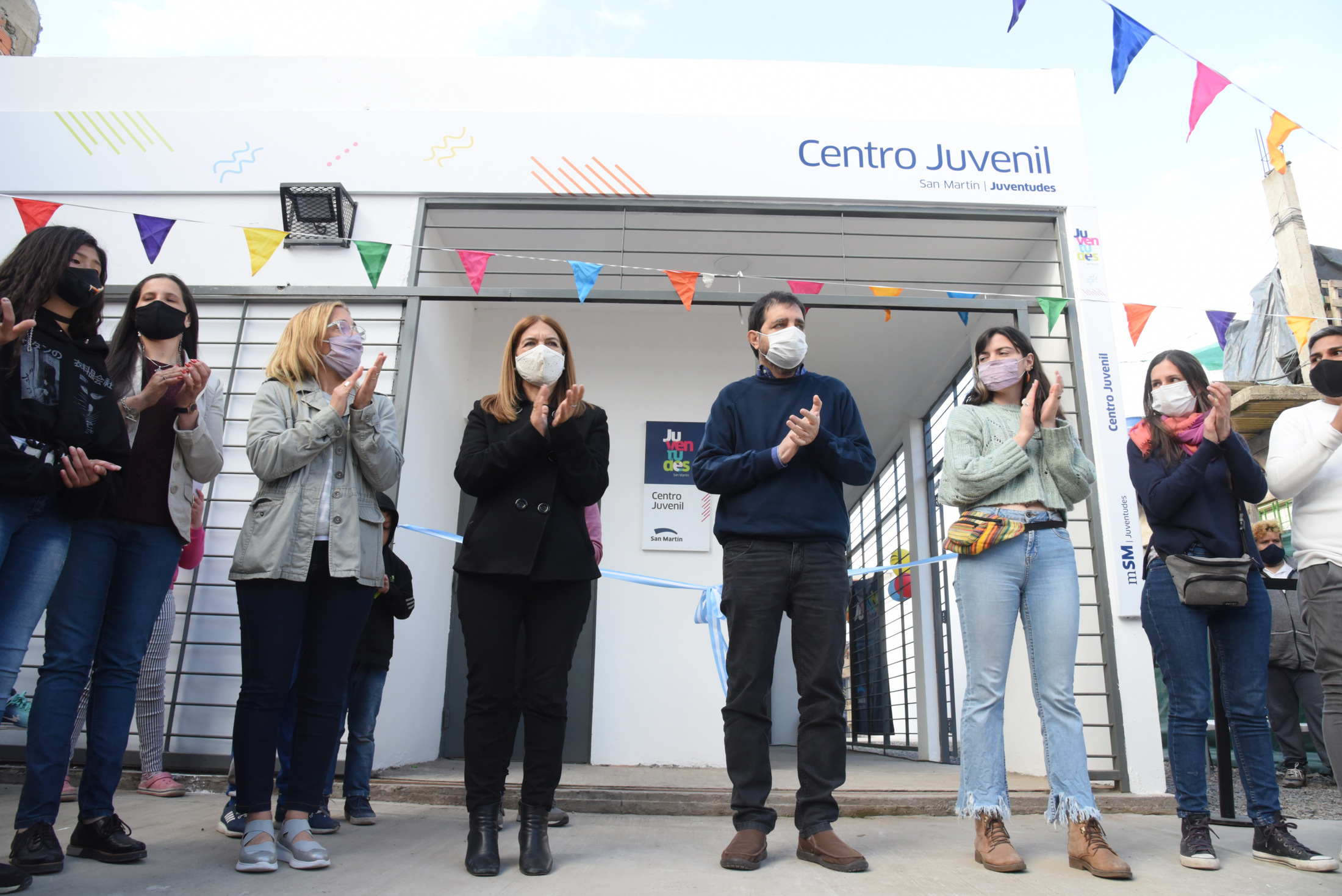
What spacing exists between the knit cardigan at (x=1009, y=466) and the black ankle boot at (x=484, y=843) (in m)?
1.51

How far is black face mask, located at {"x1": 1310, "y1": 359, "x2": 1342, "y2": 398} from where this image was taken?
2.24 meters

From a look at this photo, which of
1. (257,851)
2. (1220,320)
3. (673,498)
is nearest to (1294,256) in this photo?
(1220,320)

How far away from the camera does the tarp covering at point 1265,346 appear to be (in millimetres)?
7621

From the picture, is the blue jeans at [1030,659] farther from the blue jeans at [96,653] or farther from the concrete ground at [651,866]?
the blue jeans at [96,653]

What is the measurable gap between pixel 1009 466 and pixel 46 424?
2377mm

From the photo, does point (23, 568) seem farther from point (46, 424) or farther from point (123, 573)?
point (46, 424)

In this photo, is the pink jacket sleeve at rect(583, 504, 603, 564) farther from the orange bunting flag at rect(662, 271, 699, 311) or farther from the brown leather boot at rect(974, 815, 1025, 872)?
the orange bunting flag at rect(662, 271, 699, 311)

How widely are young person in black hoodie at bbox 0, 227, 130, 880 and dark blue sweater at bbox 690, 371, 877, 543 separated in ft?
4.85

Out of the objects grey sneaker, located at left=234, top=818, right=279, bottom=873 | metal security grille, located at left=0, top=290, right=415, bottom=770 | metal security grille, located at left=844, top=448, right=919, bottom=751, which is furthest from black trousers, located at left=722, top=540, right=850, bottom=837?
metal security grille, located at left=844, top=448, right=919, bottom=751

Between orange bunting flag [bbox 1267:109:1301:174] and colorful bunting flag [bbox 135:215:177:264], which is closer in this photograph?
orange bunting flag [bbox 1267:109:1301:174]

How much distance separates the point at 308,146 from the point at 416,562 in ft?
7.72

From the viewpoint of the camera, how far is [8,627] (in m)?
1.80

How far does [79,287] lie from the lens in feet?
6.52

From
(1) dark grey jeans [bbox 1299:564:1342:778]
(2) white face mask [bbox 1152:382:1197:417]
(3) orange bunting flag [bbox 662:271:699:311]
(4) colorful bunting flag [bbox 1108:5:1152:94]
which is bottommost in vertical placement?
(1) dark grey jeans [bbox 1299:564:1342:778]
